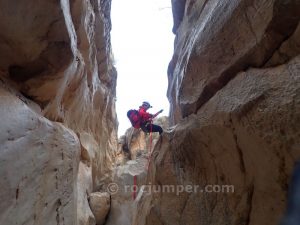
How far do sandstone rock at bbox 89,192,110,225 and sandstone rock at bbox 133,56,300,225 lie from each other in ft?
17.8

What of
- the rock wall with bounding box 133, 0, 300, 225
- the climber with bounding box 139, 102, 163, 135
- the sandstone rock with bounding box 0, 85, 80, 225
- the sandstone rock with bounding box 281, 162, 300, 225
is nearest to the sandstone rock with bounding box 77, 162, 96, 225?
the climber with bounding box 139, 102, 163, 135

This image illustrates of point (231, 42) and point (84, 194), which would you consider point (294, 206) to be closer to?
point (231, 42)

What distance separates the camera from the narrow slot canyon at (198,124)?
11.9ft

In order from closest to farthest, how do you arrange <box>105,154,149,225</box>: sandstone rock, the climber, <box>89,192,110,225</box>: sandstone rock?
the climber
<box>89,192,110,225</box>: sandstone rock
<box>105,154,149,225</box>: sandstone rock

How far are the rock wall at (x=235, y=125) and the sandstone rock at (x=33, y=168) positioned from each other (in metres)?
1.86

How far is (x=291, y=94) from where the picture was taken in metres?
3.38

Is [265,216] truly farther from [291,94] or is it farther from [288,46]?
[288,46]

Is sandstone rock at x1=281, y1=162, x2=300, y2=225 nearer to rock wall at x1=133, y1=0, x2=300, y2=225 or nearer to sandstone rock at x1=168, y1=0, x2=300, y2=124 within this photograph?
rock wall at x1=133, y1=0, x2=300, y2=225

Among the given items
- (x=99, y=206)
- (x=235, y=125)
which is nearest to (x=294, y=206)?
(x=235, y=125)

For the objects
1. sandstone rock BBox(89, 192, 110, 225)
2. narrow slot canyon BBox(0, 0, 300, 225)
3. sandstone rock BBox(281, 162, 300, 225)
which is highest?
narrow slot canyon BBox(0, 0, 300, 225)

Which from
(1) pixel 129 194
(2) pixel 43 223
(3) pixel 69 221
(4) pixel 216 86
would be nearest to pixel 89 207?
(1) pixel 129 194

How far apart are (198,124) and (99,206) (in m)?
7.41

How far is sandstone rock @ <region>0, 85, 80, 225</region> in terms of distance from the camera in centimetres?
380

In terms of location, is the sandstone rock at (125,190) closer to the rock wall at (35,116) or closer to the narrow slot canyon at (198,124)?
the narrow slot canyon at (198,124)
